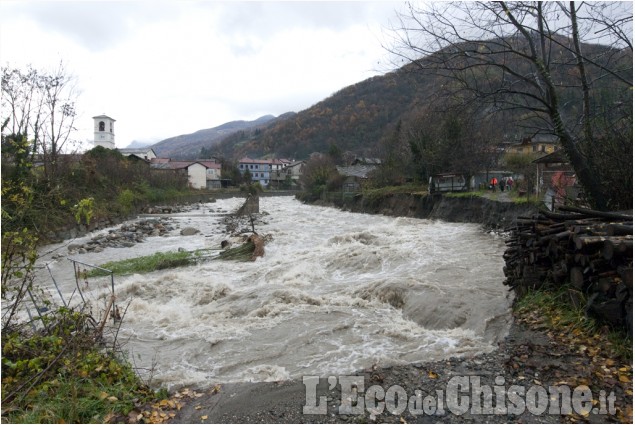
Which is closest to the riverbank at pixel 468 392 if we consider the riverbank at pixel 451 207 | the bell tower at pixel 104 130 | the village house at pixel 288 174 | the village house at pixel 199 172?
the riverbank at pixel 451 207

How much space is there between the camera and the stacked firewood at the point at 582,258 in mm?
4664

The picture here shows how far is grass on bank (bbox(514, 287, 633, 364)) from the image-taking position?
14.9 feet

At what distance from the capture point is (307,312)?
25.7 feet

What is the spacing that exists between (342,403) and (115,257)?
1411 cm

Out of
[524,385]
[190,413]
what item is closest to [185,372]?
[190,413]

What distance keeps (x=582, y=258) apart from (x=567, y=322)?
89 cm

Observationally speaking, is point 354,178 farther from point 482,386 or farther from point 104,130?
point 104,130

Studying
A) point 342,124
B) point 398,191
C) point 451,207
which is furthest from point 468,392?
point 342,124

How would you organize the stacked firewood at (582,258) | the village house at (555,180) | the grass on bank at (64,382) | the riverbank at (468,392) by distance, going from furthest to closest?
the village house at (555,180), the stacked firewood at (582,258), the grass on bank at (64,382), the riverbank at (468,392)

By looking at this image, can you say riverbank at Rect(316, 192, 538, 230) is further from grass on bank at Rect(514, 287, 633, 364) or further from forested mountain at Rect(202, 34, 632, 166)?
grass on bank at Rect(514, 287, 633, 364)

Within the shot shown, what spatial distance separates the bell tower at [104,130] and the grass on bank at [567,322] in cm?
7999

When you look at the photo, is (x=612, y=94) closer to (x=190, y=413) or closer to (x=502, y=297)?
(x=502, y=297)

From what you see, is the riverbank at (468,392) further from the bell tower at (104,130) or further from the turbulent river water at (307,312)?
the bell tower at (104,130)

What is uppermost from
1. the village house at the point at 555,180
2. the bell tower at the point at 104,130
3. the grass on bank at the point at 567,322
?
the bell tower at the point at 104,130
